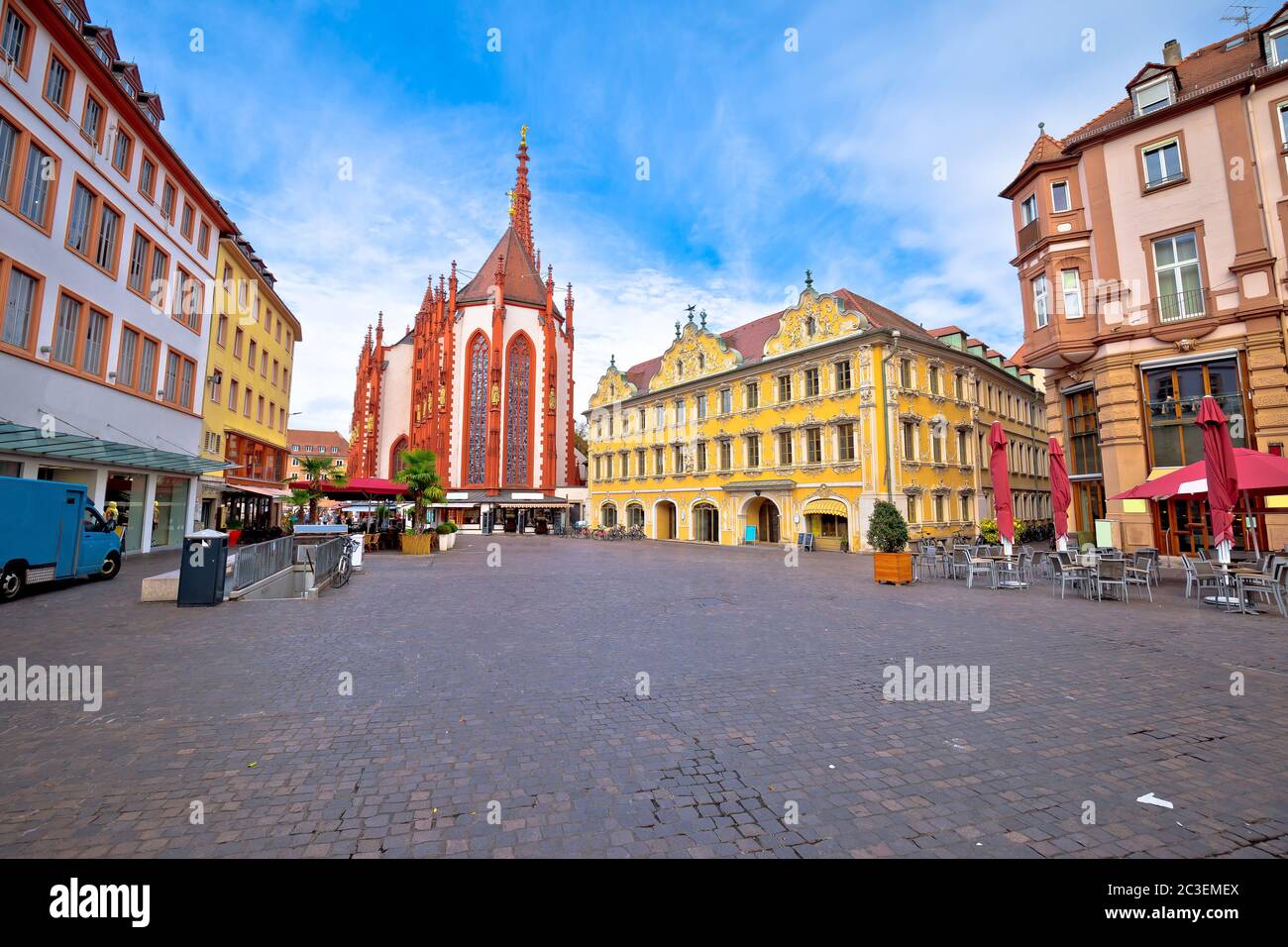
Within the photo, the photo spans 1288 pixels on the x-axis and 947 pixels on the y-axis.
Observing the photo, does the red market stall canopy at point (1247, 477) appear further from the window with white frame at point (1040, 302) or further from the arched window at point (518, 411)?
the arched window at point (518, 411)

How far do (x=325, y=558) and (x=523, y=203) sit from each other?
7225 cm

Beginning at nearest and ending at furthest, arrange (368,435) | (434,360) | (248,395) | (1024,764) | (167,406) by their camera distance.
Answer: (1024,764) → (167,406) → (248,395) → (434,360) → (368,435)

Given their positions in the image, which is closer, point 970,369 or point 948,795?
point 948,795

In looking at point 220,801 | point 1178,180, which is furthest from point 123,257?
point 1178,180

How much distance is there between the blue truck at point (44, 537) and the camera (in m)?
10.7

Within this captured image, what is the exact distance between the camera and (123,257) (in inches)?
814

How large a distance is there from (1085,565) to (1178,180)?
14.8 m

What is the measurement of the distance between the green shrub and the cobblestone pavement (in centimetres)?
558

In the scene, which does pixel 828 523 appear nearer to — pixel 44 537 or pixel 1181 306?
pixel 1181 306

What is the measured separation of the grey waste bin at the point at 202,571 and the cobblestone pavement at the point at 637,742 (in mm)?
1298

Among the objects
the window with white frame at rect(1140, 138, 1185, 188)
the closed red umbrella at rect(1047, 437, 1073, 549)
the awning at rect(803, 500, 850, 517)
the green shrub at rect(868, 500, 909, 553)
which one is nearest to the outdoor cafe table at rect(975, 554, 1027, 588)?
the closed red umbrella at rect(1047, 437, 1073, 549)

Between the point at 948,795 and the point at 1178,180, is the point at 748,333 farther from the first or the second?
the point at 948,795

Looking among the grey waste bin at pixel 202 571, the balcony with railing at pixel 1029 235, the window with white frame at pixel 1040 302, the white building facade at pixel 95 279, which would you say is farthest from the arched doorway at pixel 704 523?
the grey waste bin at pixel 202 571

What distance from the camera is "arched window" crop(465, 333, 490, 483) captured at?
2274 inches
